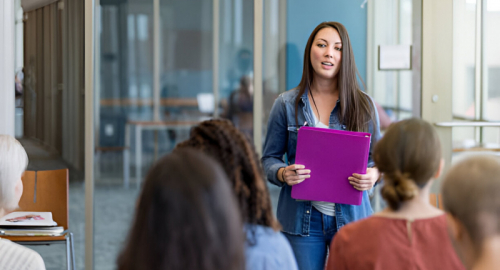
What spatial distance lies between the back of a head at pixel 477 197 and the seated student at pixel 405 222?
0.24 meters

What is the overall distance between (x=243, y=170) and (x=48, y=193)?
2.38 metres

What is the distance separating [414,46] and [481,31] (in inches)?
19.2

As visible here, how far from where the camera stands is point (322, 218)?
7.08 ft

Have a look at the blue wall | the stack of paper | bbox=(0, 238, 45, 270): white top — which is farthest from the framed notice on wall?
bbox=(0, 238, 45, 270): white top

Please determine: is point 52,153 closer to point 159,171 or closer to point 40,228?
point 40,228

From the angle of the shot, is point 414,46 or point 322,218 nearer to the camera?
point 322,218

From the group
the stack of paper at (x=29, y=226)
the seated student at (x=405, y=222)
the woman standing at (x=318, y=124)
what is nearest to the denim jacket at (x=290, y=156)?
the woman standing at (x=318, y=124)

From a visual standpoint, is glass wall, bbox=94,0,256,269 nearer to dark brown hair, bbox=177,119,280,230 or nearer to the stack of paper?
the stack of paper

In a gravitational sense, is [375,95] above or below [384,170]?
above

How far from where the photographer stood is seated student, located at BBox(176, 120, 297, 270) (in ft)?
4.30

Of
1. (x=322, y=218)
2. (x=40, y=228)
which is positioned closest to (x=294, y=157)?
(x=322, y=218)

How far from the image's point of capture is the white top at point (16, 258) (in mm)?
1516

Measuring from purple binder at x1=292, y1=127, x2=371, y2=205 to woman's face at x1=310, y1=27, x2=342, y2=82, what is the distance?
0.31m

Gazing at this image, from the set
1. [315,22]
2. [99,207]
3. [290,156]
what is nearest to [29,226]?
[99,207]
